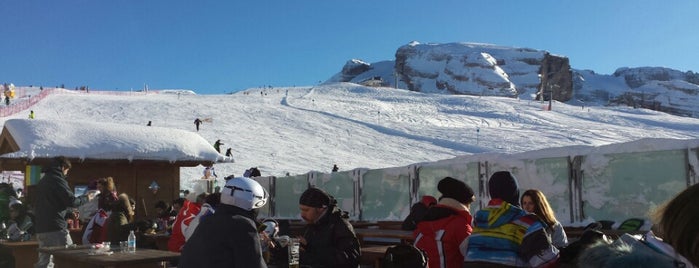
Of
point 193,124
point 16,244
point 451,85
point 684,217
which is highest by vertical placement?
point 451,85

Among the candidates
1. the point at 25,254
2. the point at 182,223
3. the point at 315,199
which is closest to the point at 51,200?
the point at 25,254

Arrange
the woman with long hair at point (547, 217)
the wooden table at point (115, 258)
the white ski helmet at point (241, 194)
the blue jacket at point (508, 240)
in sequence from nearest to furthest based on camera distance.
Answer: the blue jacket at point (508, 240) → the white ski helmet at point (241, 194) → the woman with long hair at point (547, 217) → the wooden table at point (115, 258)

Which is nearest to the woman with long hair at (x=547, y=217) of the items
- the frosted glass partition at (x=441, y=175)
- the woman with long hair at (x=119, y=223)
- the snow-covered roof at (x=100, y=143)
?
the woman with long hair at (x=119, y=223)

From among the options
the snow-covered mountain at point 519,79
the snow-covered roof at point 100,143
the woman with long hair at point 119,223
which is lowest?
the woman with long hair at point 119,223

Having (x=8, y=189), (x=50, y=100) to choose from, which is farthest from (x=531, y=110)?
(x=8, y=189)

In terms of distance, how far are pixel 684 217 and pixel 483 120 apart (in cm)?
4616

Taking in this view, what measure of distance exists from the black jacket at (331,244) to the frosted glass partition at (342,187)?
27.9ft

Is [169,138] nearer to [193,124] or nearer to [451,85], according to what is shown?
[193,124]

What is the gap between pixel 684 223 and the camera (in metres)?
1.61

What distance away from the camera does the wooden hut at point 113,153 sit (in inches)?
570

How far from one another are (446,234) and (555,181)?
5.74 meters

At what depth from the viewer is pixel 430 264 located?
4.19 metres

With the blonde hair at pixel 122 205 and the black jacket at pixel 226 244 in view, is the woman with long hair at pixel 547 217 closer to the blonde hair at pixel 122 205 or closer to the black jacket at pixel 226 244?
the black jacket at pixel 226 244

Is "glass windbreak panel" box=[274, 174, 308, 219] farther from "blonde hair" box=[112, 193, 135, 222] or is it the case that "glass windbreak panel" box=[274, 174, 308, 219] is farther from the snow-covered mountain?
the snow-covered mountain
